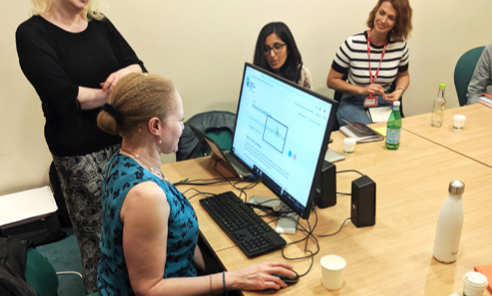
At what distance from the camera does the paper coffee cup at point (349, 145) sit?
80.3 inches

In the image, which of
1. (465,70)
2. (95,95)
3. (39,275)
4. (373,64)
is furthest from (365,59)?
(39,275)

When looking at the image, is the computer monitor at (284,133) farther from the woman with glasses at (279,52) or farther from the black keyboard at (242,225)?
the woman with glasses at (279,52)

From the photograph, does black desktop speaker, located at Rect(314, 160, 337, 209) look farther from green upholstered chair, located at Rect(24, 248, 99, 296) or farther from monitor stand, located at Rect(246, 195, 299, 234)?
green upholstered chair, located at Rect(24, 248, 99, 296)

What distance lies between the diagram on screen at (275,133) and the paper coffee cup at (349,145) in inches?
26.1

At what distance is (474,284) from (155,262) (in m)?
0.84

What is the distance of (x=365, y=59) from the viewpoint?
120 inches

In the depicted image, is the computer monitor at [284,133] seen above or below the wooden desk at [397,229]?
above

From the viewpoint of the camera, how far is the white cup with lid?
3.48ft

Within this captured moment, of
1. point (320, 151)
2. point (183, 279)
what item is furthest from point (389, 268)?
point (183, 279)

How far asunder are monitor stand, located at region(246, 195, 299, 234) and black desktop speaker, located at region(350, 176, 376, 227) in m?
0.22

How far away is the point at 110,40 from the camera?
2111 millimetres

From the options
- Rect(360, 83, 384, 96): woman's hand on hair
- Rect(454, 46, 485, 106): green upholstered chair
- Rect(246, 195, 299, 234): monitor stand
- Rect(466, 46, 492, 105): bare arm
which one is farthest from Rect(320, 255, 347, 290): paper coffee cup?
Rect(454, 46, 485, 106): green upholstered chair

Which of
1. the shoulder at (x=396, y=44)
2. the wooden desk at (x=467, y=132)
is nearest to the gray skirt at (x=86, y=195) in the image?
the wooden desk at (x=467, y=132)

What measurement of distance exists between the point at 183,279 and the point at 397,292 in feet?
2.02
